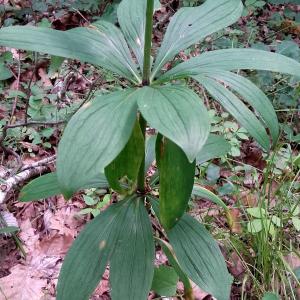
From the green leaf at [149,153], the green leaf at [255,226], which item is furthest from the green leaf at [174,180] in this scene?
Answer: the green leaf at [255,226]

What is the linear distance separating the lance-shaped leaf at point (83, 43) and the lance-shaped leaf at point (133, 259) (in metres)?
0.34

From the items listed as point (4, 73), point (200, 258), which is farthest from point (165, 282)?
point (4, 73)

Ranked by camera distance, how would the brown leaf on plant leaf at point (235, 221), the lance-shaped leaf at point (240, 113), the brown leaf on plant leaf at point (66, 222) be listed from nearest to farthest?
the lance-shaped leaf at point (240, 113), the brown leaf on plant leaf at point (235, 221), the brown leaf on plant leaf at point (66, 222)

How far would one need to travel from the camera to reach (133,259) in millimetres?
1019

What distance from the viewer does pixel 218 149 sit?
1.22 m

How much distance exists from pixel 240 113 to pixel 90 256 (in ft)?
1.60

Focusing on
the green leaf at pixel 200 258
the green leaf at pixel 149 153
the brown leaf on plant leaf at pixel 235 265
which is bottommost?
the brown leaf on plant leaf at pixel 235 265

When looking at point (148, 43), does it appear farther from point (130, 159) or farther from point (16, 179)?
point (16, 179)

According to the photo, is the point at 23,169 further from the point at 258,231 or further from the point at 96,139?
the point at 96,139

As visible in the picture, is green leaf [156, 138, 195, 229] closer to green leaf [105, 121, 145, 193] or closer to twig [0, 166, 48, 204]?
green leaf [105, 121, 145, 193]

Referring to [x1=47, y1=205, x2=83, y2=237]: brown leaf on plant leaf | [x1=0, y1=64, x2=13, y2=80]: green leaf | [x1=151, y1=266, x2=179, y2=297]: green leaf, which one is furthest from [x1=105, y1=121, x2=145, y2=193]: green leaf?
[x1=0, y1=64, x2=13, y2=80]: green leaf

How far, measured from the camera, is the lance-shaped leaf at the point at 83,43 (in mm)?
843

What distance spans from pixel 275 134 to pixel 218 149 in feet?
1.19

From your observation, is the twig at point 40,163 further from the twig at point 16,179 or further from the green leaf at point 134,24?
the green leaf at point 134,24
